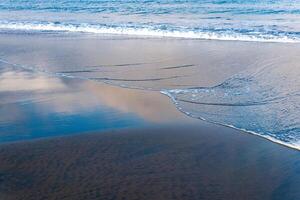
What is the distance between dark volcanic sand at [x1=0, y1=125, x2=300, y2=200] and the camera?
623cm

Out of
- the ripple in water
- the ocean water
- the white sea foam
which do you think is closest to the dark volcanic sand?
A: the ripple in water

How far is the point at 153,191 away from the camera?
6262mm

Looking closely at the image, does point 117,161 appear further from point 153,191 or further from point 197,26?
point 197,26

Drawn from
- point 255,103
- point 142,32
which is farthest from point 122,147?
point 142,32

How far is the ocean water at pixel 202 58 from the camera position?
31.4 feet

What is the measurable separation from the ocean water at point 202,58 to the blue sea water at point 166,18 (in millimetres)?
57

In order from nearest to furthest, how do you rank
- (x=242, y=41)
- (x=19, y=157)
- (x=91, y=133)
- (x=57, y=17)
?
(x=19, y=157) < (x=91, y=133) < (x=242, y=41) < (x=57, y=17)

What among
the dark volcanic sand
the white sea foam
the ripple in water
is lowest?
the dark volcanic sand

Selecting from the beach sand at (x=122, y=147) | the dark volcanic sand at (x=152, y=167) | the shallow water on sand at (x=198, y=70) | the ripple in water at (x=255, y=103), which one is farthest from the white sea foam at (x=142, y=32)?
the dark volcanic sand at (x=152, y=167)

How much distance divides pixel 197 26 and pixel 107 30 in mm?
4463

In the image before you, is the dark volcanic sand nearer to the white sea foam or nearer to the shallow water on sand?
the shallow water on sand

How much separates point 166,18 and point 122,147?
19.2m

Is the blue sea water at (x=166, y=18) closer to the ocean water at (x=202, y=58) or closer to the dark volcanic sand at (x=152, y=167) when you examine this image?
the ocean water at (x=202, y=58)

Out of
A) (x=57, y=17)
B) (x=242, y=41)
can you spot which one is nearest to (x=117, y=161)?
(x=242, y=41)
